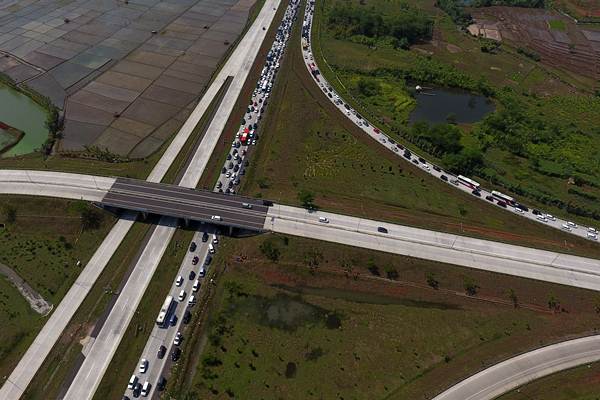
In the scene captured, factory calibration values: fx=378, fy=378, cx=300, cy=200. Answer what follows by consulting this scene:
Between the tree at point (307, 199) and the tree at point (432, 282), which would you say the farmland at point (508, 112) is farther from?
the tree at point (307, 199)

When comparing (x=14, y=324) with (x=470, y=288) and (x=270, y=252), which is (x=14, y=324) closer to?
(x=270, y=252)

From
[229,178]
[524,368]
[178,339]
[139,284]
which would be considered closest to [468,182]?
[524,368]

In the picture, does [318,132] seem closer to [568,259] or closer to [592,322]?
[568,259]

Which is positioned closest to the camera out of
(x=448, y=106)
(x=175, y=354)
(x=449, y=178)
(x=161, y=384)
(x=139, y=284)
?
(x=161, y=384)

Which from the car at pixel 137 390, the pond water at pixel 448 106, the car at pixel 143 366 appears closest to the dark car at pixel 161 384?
the car at pixel 137 390

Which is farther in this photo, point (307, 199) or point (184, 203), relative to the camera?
point (307, 199)

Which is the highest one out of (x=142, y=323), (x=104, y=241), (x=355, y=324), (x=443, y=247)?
(x=104, y=241)

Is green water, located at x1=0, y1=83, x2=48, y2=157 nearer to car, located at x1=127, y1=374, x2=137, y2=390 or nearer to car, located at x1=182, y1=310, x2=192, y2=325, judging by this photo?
car, located at x1=182, y1=310, x2=192, y2=325
